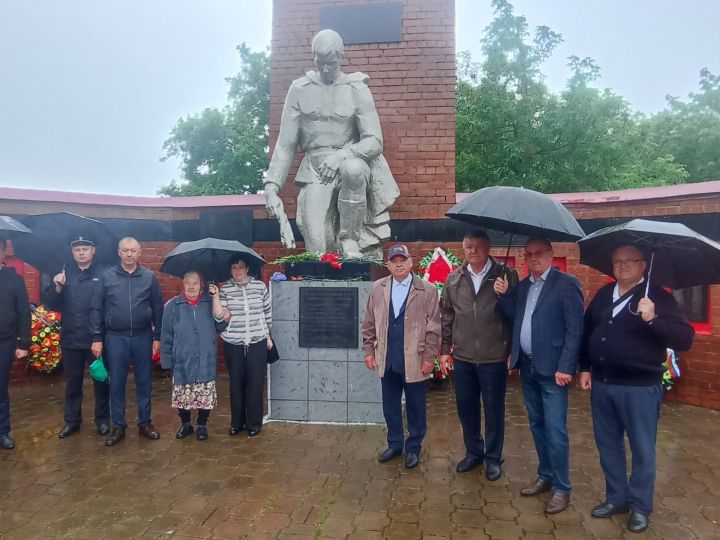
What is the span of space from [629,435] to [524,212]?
4.51 feet

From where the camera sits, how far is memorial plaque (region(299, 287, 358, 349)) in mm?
4918

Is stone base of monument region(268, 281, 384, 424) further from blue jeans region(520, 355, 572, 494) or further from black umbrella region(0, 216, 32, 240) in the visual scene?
black umbrella region(0, 216, 32, 240)

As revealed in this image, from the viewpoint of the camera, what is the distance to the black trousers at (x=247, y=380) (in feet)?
15.1

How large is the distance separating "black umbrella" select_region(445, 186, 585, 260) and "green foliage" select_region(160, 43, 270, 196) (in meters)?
17.7

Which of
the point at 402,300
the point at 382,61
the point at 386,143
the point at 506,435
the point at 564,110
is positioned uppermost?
the point at 564,110

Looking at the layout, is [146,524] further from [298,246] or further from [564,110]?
[564,110]

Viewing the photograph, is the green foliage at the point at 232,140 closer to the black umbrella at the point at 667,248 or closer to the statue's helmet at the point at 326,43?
the statue's helmet at the point at 326,43

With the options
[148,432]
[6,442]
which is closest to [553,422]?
[148,432]

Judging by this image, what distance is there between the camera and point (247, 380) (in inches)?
183

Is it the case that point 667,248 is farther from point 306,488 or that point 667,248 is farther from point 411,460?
point 306,488

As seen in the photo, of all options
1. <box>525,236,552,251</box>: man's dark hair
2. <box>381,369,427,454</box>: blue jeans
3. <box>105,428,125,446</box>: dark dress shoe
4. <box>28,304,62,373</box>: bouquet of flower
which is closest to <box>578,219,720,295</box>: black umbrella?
<box>525,236,552,251</box>: man's dark hair

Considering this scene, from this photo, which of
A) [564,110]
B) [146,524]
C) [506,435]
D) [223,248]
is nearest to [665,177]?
[564,110]

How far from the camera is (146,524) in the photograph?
119 inches

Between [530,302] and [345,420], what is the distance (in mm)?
2222
